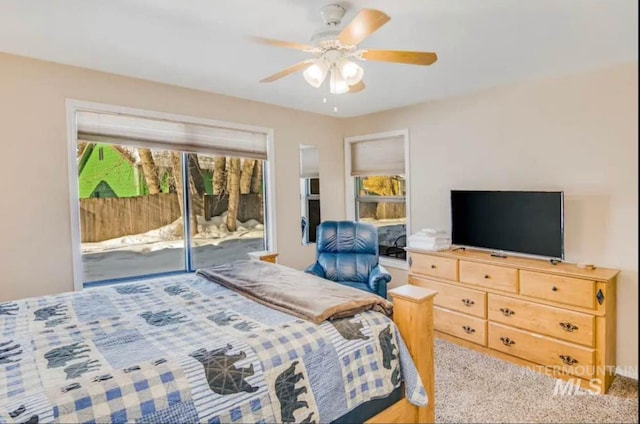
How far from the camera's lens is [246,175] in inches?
165

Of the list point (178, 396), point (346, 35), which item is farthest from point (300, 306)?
point (346, 35)

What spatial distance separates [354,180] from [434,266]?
1.80 meters

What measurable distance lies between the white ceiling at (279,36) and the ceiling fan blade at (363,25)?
269 millimetres

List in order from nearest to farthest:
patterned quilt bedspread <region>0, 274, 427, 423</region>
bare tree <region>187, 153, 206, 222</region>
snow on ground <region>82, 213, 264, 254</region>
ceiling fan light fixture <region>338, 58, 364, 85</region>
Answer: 1. patterned quilt bedspread <region>0, 274, 427, 423</region>
2. ceiling fan light fixture <region>338, 58, 364, 85</region>
3. snow on ground <region>82, 213, 264, 254</region>
4. bare tree <region>187, 153, 206, 222</region>

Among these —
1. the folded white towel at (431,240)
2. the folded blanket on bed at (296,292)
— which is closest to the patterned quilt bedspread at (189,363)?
the folded blanket on bed at (296,292)

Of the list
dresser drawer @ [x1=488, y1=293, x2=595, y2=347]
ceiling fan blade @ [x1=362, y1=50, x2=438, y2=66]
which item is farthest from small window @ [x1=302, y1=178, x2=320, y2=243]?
ceiling fan blade @ [x1=362, y1=50, x2=438, y2=66]

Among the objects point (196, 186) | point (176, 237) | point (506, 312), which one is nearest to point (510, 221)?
point (506, 312)

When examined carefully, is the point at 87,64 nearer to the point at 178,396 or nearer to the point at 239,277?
the point at 239,277

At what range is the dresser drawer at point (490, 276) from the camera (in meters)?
3.04

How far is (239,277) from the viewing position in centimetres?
257

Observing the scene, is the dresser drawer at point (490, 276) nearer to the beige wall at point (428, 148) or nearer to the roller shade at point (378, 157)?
the beige wall at point (428, 148)

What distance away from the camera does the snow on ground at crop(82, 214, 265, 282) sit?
3.31m

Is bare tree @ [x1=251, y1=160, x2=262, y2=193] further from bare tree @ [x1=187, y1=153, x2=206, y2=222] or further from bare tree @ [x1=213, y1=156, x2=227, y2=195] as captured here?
bare tree @ [x1=187, y1=153, x2=206, y2=222]

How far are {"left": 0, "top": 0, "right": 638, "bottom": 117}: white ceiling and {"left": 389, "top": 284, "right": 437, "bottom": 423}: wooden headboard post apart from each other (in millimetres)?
1342
